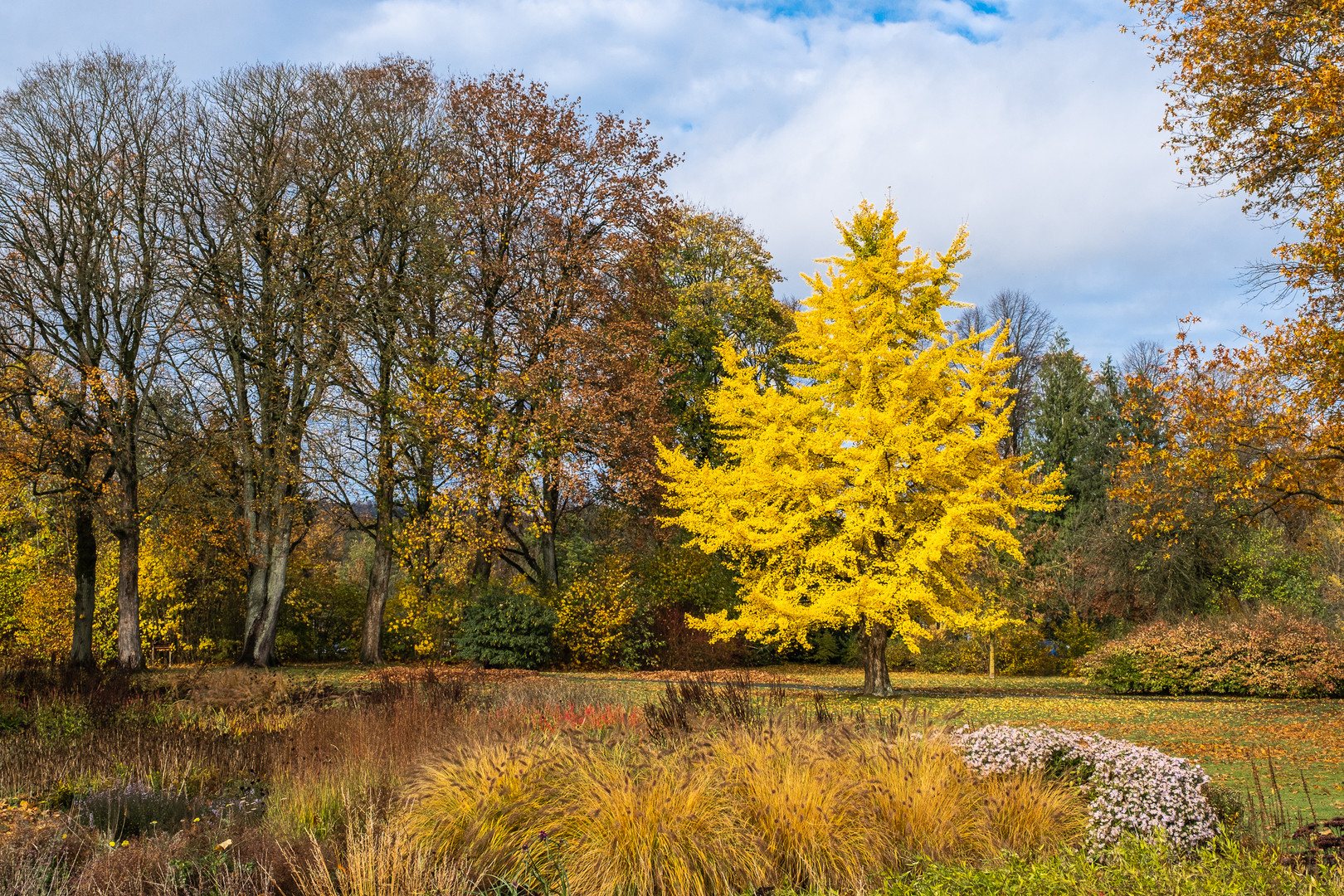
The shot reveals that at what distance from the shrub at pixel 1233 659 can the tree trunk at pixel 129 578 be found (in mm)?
19102

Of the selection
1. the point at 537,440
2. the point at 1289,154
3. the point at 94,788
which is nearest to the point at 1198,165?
the point at 1289,154

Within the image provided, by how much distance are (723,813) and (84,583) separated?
18066 millimetres

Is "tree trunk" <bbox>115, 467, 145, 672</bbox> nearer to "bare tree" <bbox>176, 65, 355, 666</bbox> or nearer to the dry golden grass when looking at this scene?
"bare tree" <bbox>176, 65, 355, 666</bbox>

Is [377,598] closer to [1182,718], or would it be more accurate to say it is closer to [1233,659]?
[1182,718]

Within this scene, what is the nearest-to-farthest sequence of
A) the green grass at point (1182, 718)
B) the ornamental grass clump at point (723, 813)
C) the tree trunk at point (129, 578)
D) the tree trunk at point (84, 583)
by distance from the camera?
the ornamental grass clump at point (723, 813) < the green grass at point (1182, 718) < the tree trunk at point (129, 578) < the tree trunk at point (84, 583)

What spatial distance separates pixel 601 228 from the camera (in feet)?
76.8

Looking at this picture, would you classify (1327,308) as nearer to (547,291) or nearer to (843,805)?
(843,805)

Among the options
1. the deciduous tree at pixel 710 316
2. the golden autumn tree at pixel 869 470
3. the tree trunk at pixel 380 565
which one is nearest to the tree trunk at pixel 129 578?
the tree trunk at pixel 380 565

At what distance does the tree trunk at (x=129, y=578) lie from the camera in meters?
17.5

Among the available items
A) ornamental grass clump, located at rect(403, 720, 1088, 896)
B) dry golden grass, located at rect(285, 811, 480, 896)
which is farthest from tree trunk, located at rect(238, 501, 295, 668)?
dry golden grass, located at rect(285, 811, 480, 896)

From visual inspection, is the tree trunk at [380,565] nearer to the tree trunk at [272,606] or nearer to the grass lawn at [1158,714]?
the grass lawn at [1158,714]

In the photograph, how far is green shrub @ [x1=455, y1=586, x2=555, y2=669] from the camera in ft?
68.3

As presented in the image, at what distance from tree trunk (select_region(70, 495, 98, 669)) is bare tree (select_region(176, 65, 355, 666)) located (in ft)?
9.72

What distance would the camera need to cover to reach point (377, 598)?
22047 millimetres
